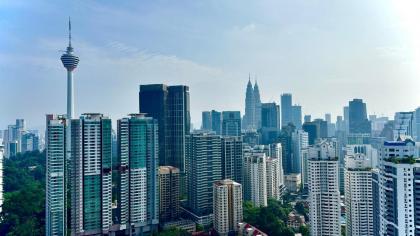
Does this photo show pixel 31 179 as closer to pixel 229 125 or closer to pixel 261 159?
pixel 261 159

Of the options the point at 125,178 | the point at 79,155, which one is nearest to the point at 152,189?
the point at 125,178

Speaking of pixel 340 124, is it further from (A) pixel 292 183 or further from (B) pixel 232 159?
(B) pixel 232 159

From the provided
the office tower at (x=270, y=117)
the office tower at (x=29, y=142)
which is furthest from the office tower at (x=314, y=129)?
the office tower at (x=29, y=142)

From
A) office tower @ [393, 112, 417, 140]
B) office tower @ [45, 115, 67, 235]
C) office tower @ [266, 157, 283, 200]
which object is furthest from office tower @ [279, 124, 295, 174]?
office tower @ [45, 115, 67, 235]

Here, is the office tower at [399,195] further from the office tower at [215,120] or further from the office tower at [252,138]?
the office tower at [215,120]

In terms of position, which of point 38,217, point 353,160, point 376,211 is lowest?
point 38,217

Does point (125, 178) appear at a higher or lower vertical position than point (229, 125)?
lower

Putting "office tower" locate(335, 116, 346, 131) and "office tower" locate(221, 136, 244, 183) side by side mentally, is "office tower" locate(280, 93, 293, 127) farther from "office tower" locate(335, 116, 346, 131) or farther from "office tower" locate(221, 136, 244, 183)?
"office tower" locate(221, 136, 244, 183)
